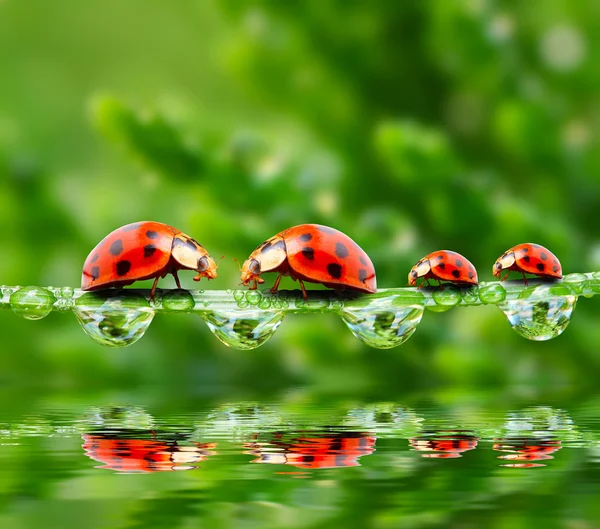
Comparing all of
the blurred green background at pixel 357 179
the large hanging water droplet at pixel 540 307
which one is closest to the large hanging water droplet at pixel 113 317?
the large hanging water droplet at pixel 540 307

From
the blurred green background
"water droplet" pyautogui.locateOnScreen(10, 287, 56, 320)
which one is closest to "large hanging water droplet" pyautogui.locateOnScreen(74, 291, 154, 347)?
"water droplet" pyautogui.locateOnScreen(10, 287, 56, 320)

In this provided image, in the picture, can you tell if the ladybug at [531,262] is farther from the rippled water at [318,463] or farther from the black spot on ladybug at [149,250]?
the black spot on ladybug at [149,250]

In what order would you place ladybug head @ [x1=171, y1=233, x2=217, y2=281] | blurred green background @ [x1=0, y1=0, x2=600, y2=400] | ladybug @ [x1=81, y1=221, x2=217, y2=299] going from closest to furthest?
ladybug @ [x1=81, y1=221, x2=217, y2=299], ladybug head @ [x1=171, y1=233, x2=217, y2=281], blurred green background @ [x1=0, y1=0, x2=600, y2=400]

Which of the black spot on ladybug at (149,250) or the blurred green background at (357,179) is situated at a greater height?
the blurred green background at (357,179)

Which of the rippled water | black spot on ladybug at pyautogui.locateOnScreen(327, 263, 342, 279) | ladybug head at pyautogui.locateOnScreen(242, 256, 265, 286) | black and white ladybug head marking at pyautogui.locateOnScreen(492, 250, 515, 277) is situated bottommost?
the rippled water

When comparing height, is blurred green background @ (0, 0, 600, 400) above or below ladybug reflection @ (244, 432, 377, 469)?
above

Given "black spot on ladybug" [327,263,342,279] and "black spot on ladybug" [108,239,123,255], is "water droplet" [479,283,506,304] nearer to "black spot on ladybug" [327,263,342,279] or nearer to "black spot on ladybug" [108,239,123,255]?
"black spot on ladybug" [327,263,342,279]

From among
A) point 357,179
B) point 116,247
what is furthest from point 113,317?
point 357,179
